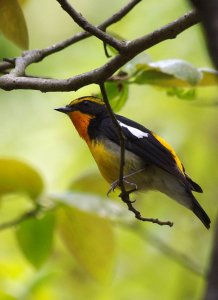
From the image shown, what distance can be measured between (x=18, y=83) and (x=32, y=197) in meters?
1.05

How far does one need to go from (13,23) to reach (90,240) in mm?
1145

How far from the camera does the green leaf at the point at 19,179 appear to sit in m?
3.11

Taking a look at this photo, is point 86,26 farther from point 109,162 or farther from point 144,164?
point 144,164

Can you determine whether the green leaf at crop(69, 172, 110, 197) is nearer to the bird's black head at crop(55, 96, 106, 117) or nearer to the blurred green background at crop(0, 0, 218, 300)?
the bird's black head at crop(55, 96, 106, 117)

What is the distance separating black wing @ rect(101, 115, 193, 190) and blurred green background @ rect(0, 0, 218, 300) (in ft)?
2.63

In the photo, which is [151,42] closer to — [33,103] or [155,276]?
[155,276]

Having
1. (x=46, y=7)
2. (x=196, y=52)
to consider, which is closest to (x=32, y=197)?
(x=196, y=52)

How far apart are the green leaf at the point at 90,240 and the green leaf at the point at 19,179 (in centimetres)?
18

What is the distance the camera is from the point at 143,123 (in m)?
5.84

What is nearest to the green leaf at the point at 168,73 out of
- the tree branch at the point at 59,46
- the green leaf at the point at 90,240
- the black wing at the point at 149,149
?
the tree branch at the point at 59,46

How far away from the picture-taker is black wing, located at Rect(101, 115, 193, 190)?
328 centimetres

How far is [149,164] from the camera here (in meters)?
3.46

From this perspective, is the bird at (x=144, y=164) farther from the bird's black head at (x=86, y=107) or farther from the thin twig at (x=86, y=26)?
the thin twig at (x=86, y=26)

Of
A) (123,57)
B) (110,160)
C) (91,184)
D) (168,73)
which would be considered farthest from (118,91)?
(123,57)
